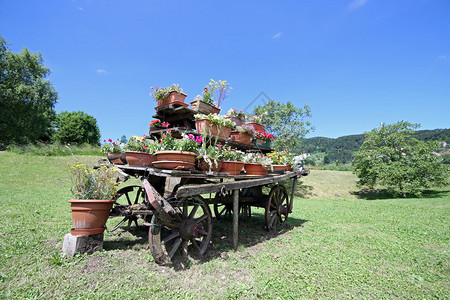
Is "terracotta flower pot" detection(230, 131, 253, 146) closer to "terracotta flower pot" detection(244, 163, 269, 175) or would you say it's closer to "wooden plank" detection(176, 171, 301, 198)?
"terracotta flower pot" detection(244, 163, 269, 175)

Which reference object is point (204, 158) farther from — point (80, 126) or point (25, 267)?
point (80, 126)

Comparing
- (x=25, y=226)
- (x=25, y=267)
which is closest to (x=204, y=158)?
(x=25, y=267)

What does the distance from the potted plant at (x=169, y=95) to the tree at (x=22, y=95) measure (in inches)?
967

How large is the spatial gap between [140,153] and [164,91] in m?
2.18

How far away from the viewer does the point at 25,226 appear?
488 centimetres

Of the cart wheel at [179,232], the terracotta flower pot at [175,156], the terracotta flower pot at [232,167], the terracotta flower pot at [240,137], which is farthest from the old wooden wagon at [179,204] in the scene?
the terracotta flower pot at [240,137]

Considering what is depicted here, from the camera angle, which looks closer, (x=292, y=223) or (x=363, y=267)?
(x=363, y=267)

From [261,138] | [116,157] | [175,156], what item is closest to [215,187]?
[175,156]

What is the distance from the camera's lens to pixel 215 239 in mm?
5055

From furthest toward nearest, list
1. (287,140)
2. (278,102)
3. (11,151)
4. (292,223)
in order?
(278,102) → (287,140) → (11,151) → (292,223)

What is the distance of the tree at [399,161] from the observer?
57.2 feet

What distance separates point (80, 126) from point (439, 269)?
43.0 meters

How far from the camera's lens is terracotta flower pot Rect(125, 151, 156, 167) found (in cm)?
405

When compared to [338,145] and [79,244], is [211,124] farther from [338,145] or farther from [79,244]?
[338,145]
